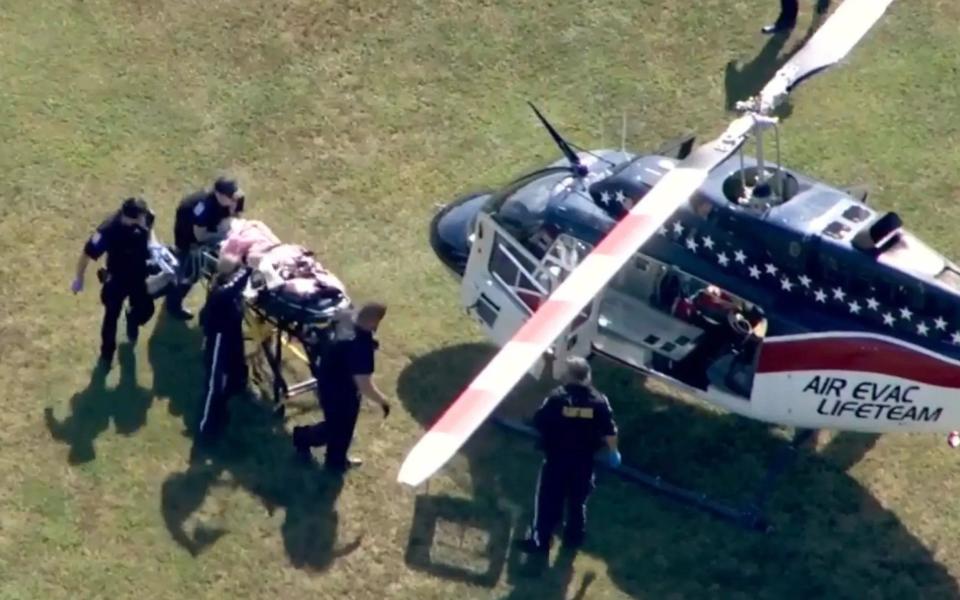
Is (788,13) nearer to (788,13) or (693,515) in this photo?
(788,13)

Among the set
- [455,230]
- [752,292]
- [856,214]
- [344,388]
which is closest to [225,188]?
[455,230]

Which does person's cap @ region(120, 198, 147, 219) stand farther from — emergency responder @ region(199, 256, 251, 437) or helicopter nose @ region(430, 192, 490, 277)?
helicopter nose @ region(430, 192, 490, 277)

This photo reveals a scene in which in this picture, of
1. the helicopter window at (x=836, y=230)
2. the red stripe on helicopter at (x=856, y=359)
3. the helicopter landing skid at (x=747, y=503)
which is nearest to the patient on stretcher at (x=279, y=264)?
the helicopter landing skid at (x=747, y=503)

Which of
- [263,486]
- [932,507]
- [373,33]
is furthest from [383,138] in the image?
[932,507]

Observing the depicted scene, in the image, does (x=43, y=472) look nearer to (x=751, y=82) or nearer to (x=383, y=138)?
(x=383, y=138)

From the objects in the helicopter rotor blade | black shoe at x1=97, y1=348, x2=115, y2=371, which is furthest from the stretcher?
the helicopter rotor blade

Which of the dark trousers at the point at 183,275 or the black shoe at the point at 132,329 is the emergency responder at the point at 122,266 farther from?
the dark trousers at the point at 183,275
